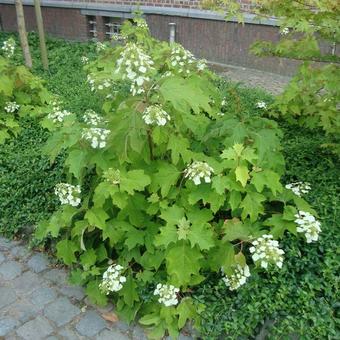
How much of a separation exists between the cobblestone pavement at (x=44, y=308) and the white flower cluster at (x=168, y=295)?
337 mm

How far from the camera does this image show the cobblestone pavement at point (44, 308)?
3047mm

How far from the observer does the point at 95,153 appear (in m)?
3.18

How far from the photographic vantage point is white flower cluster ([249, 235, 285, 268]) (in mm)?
2668

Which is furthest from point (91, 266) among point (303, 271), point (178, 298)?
point (303, 271)

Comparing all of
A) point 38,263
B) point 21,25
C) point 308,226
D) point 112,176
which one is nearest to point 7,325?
point 38,263

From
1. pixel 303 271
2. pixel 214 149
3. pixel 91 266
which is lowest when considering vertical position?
pixel 91 266

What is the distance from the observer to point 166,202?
3062 mm

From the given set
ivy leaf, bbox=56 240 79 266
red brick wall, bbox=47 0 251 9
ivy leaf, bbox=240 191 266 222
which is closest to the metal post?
red brick wall, bbox=47 0 251 9

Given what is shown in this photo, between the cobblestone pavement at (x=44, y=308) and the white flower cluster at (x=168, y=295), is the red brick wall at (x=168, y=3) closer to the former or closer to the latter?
the cobblestone pavement at (x=44, y=308)

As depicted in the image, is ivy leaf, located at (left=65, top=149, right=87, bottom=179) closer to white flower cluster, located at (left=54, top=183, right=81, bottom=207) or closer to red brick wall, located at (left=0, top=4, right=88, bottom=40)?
white flower cluster, located at (left=54, top=183, right=81, bottom=207)

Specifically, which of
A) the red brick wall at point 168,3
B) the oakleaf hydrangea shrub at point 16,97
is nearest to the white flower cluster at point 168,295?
the oakleaf hydrangea shrub at point 16,97

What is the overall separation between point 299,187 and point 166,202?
3.54 ft

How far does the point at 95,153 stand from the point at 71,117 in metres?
0.71

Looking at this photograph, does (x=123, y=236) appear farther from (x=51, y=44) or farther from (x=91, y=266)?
(x=51, y=44)
